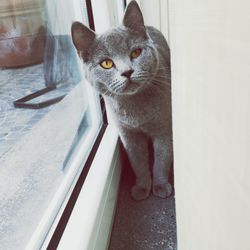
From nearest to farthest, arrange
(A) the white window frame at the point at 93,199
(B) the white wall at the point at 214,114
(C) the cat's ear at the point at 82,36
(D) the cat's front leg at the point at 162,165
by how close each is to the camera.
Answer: (B) the white wall at the point at 214,114 < (A) the white window frame at the point at 93,199 < (C) the cat's ear at the point at 82,36 < (D) the cat's front leg at the point at 162,165

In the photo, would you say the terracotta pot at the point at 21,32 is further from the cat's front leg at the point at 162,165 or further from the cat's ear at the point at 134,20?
the cat's front leg at the point at 162,165

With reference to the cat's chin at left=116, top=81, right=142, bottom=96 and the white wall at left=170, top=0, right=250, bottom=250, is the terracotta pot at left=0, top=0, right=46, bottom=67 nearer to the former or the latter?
the cat's chin at left=116, top=81, right=142, bottom=96

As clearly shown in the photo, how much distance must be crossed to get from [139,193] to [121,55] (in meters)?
0.45

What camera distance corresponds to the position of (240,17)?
188mm

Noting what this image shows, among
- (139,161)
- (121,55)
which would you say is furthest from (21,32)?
(139,161)

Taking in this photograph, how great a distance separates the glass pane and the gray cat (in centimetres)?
15

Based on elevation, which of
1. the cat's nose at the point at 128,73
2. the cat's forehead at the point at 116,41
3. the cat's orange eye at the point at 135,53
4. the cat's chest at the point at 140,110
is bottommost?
the cat's chest at the point at 140,110

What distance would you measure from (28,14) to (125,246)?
668 mm

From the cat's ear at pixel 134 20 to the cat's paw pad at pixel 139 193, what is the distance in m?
0.49

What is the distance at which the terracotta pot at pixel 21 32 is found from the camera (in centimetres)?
58

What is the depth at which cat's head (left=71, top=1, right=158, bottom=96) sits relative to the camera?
27.5 inches

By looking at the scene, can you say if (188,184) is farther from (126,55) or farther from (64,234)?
(126,55)

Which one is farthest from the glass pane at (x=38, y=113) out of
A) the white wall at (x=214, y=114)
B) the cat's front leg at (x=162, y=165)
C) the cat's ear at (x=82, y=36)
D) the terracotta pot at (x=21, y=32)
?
the white wall at (x=214, y=114)

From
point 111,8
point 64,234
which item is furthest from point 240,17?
point 111,8
